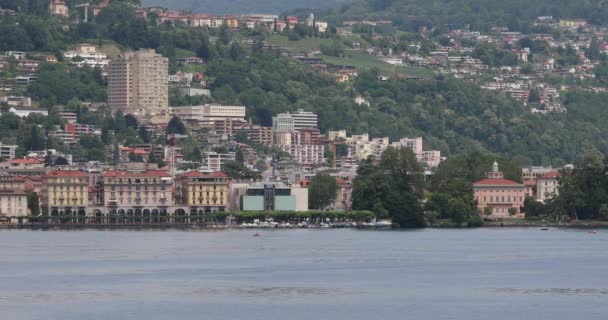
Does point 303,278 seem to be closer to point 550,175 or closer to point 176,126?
point 550,175

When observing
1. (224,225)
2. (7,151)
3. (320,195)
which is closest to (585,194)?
(320,195)

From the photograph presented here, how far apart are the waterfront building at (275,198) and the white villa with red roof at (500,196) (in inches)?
483

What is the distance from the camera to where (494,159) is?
153125 mm

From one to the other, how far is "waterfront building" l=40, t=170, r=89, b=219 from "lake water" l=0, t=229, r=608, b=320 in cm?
2569

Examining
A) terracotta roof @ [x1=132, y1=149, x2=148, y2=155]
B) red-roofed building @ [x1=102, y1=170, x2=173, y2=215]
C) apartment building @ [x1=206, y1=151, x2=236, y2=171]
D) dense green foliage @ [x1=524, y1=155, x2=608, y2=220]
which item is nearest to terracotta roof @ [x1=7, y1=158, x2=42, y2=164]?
apartment building @ [x1=206, y1=151, x2=236, y2=171]

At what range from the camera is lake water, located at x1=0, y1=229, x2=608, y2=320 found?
62.8m

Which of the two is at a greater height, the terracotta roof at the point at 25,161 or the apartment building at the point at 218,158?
the terracotta roof at the point at 25,161

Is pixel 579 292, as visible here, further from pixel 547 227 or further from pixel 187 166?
pixel 187 166

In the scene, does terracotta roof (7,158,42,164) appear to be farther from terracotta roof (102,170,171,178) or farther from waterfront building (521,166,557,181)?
waterfront building (521,166,557,181)

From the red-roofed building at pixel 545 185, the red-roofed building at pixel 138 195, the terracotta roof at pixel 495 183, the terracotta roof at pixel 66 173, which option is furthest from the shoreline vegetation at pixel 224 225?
the red-roofed building at pixel 545 185

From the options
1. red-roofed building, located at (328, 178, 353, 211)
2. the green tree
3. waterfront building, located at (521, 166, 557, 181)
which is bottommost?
red-roofed building, located at (328, 178, 353, 211)

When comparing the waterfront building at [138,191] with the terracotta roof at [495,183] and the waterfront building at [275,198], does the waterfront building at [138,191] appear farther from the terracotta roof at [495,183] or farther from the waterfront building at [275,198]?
the terracotta roof at [495,183]

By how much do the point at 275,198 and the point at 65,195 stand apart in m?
13.0

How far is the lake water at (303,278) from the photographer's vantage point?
62.8 m
